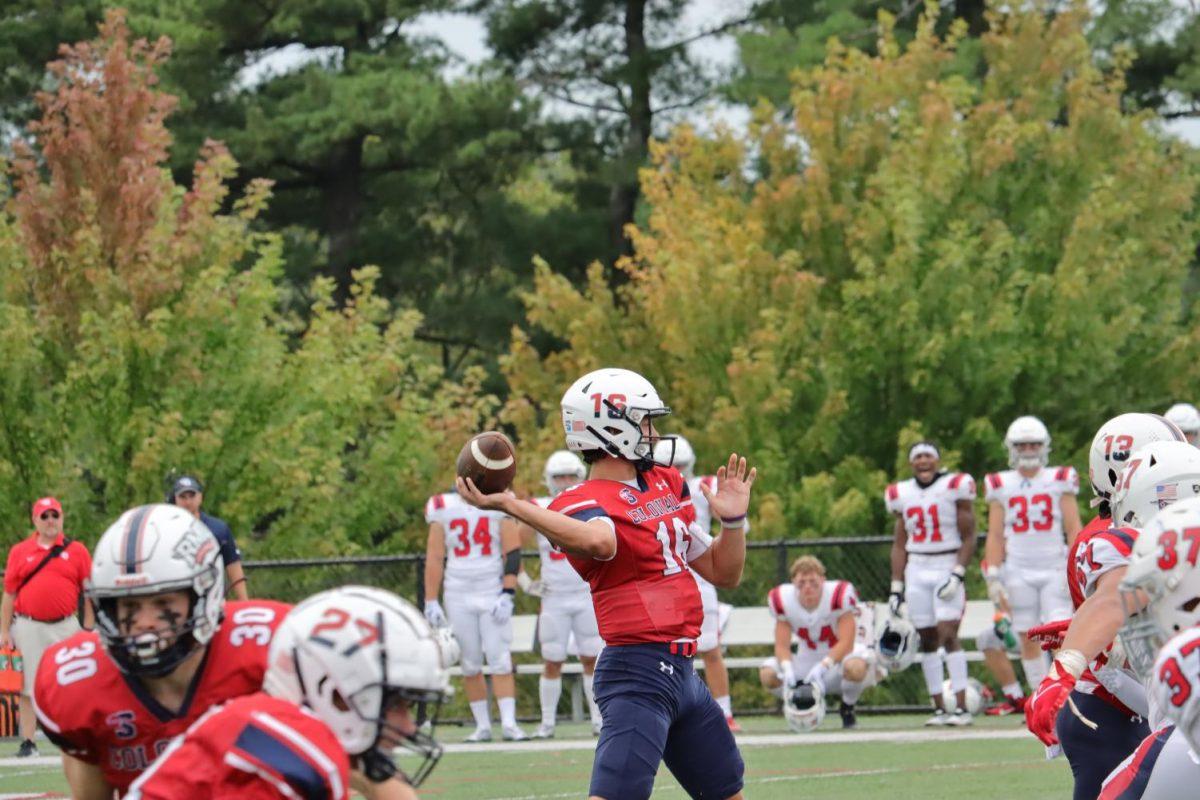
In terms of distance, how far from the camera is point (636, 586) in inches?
234

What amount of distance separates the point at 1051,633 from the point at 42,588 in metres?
8.48

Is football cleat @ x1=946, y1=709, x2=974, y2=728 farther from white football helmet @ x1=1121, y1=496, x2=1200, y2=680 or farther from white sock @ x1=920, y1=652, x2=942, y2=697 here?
white football helmet @ x1=1121, y1=496, x2=1200, y2=680

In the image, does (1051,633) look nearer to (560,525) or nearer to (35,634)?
(560,525)

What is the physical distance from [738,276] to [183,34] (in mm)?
9293

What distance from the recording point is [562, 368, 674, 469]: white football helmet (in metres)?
6.02

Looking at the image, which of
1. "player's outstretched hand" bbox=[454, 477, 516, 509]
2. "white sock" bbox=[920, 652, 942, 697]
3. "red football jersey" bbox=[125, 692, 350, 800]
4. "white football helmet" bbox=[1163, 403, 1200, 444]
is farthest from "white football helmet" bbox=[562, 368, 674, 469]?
"white sock" bbox=[920, 652, 942, 697]

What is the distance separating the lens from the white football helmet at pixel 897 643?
1320 cm

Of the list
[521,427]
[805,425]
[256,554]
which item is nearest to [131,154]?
[256,554]

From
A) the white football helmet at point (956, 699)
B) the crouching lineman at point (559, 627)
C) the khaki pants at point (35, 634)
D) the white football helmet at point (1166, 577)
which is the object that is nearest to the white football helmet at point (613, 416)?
the white football helmet at point (1166, 577)

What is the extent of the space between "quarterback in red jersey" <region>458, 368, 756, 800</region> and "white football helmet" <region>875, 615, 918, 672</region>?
7.30 meters

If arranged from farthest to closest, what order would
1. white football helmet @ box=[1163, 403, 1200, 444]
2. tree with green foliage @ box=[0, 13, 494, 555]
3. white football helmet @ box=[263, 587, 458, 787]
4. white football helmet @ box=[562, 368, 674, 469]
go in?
tree with green foliage @ box=[0, 13, 494, 555] → white football helmet @ box=[1163, 403, 1200, 444] → white football helmet @ box=[562, 368, 674, 469] → white football helmet @ box=[263, 587, 458, 787]

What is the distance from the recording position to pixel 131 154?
19438 millimetres

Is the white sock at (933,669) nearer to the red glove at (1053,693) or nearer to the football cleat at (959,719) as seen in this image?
the football cleat at (959,719)

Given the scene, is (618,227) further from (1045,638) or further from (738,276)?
(1045,638)
